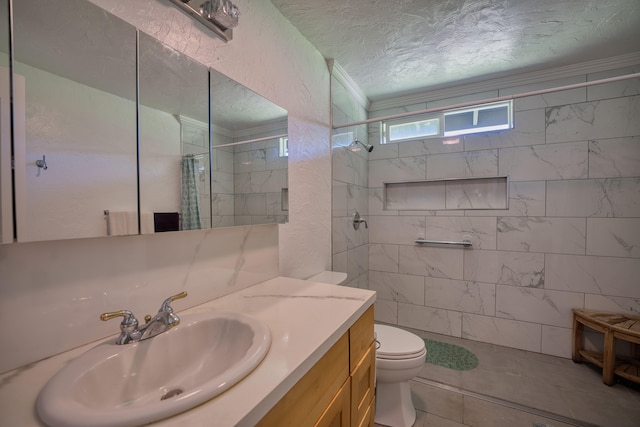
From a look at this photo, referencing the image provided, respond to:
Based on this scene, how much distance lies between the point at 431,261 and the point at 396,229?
1.50 ft

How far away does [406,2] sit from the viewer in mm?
1441

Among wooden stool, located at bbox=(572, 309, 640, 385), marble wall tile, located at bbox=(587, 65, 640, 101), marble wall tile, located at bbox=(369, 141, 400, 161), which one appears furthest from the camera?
marble wall tile, located at bbox=(369, 141, 400, 161)

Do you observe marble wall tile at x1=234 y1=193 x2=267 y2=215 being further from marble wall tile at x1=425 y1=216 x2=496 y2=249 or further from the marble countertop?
marble wall tile at x1=425 y1=216 x2=496 y2=249

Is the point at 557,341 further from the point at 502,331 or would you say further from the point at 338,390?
the point at 338,390

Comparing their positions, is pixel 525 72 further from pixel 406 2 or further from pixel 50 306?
pixel 50 306

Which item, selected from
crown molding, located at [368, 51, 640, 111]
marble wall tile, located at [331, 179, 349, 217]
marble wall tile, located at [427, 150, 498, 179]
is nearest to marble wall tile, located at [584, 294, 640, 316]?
marble wall tile, located at [427, 150, 498, 179]

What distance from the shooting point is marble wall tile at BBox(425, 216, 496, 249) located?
2.35 m

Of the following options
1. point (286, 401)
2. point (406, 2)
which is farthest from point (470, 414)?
point (406, 2)

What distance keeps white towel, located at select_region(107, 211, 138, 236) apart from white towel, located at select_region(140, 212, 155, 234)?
0.02m

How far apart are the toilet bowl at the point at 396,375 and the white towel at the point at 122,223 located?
4.46 ft

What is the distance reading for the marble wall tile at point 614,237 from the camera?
1926 millimetres

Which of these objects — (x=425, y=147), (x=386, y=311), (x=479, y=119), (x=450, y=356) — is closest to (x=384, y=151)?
(x=425, y=147)

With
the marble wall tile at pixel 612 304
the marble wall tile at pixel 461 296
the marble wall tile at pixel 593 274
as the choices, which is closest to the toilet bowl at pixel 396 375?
the marble wall tile at pixel 461 296

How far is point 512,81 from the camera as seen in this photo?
2.27 meters
